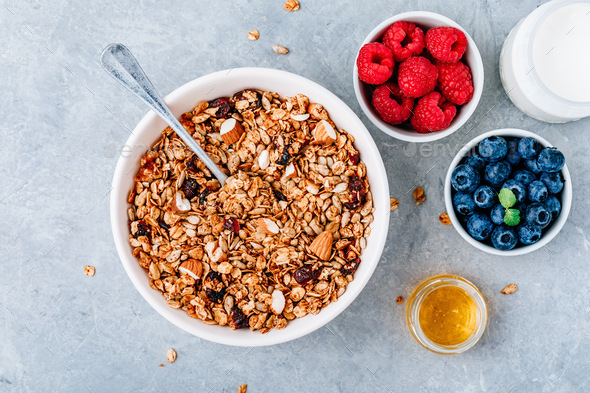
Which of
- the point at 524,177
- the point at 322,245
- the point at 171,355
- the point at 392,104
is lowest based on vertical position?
the point at 171,355

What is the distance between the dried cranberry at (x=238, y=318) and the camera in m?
1.00

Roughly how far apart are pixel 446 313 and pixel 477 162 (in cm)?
38

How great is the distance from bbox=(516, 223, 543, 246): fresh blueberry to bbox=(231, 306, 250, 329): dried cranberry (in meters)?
0.61

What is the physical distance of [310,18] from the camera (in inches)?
46.3

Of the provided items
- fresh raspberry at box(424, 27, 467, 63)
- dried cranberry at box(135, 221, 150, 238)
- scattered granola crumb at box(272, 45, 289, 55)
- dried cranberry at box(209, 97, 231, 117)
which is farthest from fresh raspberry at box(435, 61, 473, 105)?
dried cranberry at box(135, 221, 150, 238)

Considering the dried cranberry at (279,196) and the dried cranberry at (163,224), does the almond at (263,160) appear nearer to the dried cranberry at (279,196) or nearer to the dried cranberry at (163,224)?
the dried cranberry at (279,196)

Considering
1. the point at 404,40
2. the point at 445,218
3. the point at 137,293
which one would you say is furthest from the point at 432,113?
the point at 137,293

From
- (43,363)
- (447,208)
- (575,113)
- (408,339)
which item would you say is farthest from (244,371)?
(575,113)

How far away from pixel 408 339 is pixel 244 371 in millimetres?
413

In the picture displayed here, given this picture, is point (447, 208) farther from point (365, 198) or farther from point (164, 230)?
point (164, 230)

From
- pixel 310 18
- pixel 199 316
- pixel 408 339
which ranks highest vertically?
pixel 310 18

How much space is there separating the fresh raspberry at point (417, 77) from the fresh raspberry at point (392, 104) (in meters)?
0.03

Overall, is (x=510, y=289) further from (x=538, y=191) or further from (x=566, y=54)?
(x=566, y=54)

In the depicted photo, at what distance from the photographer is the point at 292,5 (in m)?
1.16
